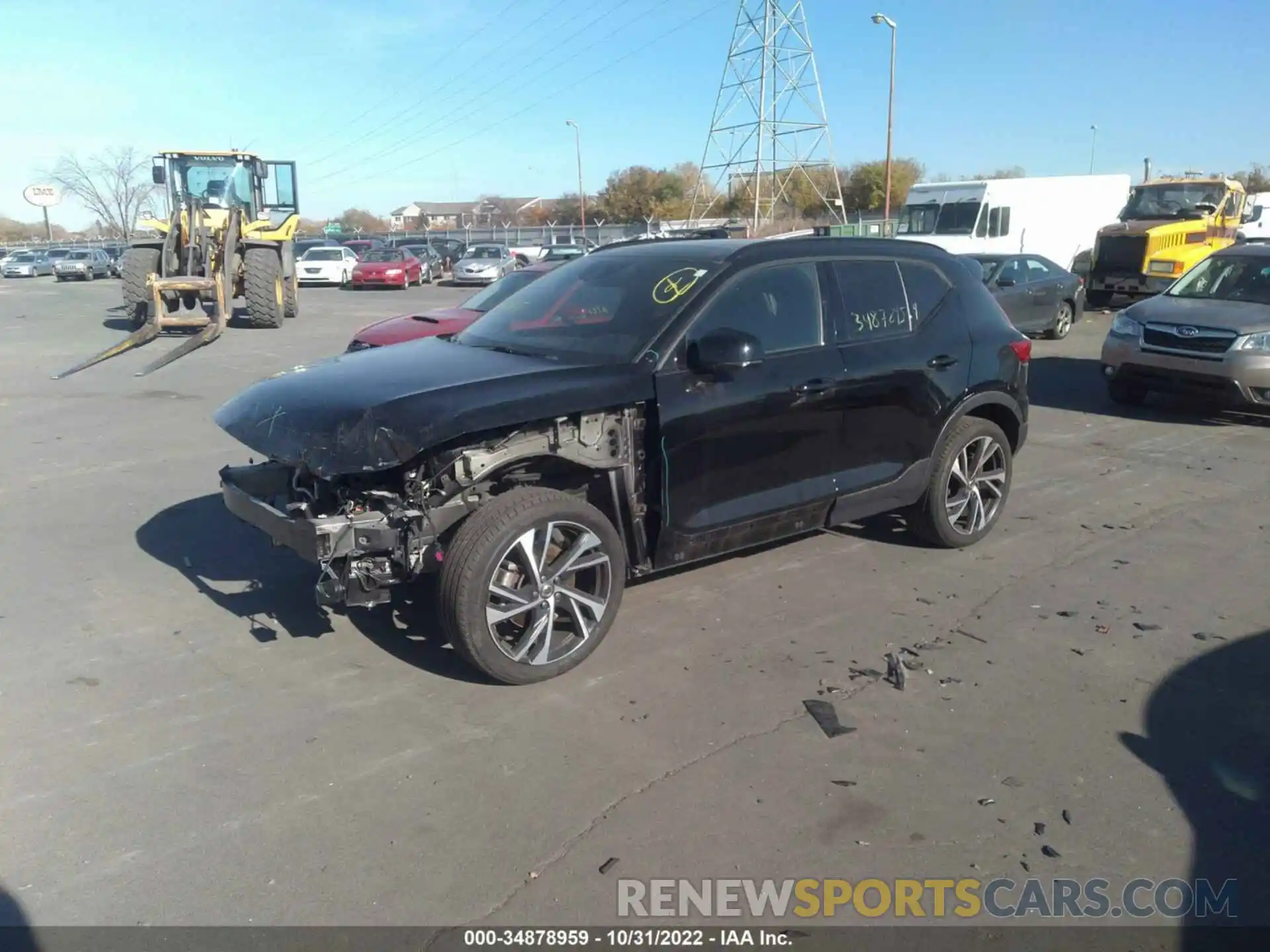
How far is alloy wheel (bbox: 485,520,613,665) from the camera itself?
4301 millimetres

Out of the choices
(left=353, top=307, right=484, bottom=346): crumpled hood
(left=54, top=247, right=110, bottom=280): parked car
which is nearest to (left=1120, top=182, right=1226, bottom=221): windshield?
(left=353, top=307, right=484, bottom=346): crumpled hood

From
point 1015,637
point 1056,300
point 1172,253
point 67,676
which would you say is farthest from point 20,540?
point 1172,253

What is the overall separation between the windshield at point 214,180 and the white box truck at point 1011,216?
1520 centimetres

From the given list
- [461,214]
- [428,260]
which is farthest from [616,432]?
[461,214]

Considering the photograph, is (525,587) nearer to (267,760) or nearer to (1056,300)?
(267,760)

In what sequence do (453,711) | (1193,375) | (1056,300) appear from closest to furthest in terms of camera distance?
(453,711) → (1193,375) → (1056,300)

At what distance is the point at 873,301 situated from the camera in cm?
570

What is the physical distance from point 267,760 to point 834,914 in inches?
85.5

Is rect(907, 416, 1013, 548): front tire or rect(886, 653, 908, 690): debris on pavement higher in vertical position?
rect(907, 416, 1013, 548): front tire

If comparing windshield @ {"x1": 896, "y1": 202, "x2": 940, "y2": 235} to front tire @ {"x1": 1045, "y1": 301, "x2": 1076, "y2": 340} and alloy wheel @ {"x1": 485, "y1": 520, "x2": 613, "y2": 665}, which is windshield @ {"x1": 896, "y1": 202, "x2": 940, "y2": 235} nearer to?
front tire @ {"x1": 1045, "y1": 301, "x2": 1076, "y2": 340}

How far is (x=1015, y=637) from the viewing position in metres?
4.96

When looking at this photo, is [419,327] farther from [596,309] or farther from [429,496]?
[429,496]

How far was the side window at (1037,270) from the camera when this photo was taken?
16.8m

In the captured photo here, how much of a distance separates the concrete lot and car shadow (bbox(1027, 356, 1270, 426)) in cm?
412
